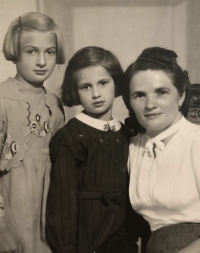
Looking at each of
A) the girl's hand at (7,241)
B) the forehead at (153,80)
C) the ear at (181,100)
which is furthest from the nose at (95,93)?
the girl's hand at (7,241)

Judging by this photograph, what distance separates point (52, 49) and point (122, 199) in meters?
0.43

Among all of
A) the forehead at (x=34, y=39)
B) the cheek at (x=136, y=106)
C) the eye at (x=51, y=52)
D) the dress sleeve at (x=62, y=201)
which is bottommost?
the dress sleeve at (x=62, y=201)

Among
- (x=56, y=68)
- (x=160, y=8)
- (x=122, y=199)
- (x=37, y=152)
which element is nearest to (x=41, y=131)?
(x=37, y=152)

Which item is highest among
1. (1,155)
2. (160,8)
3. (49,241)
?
(160,8)

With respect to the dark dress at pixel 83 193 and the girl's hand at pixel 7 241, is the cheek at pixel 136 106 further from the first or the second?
the girl's hand at pixel 7 241

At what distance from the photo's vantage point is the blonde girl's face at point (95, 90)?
800mm

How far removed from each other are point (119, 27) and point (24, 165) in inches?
17.4

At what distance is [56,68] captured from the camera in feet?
2.69

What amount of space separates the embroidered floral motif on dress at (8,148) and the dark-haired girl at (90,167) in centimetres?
9

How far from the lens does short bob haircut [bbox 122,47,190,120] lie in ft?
2.62

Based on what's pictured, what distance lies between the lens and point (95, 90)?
800 millimetres

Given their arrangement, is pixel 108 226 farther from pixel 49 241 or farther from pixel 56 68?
pixel 56 68

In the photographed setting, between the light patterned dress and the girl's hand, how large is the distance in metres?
0.01

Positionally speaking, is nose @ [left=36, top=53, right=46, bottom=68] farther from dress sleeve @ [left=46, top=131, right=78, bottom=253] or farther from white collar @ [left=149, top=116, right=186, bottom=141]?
white collar @ [left=149, top=116, right=186, bottom=141]
